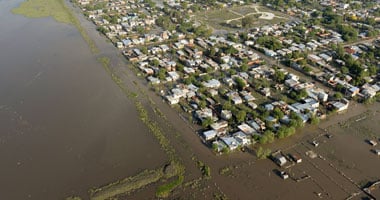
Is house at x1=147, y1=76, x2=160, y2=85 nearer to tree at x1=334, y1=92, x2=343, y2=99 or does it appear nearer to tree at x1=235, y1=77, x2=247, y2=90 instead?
tree at x1=235, y1=77, x2=247, y2=90

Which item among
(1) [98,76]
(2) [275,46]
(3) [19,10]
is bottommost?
(3) [19,10]

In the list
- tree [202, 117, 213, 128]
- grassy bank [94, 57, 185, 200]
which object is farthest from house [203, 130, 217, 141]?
grassy bank [94, 57, 185, 200]

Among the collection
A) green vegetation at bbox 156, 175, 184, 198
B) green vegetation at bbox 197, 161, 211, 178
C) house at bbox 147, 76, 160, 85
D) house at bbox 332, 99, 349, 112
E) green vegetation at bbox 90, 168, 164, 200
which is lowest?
house at bbox 147, 76, 160, 85

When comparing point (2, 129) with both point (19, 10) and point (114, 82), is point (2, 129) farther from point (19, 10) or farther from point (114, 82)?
point (19, 10)

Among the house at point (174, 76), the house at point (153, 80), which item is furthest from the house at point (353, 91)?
the house at point (153, 80)

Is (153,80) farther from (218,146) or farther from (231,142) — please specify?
(231,142)

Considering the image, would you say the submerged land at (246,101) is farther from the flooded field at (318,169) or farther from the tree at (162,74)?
the tree at (162,74)

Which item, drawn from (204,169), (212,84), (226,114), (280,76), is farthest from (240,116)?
(280,76)

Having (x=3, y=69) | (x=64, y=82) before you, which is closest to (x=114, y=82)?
(x=64, y=82)
